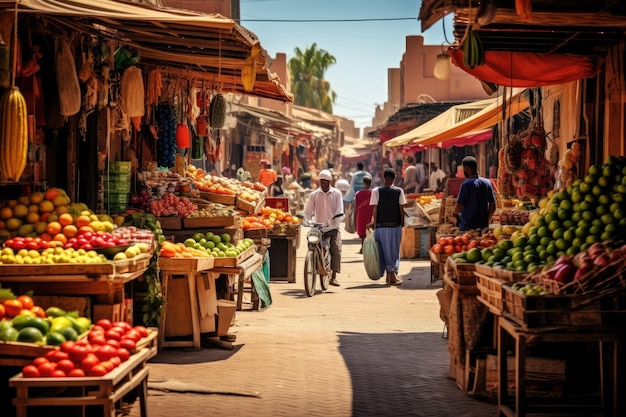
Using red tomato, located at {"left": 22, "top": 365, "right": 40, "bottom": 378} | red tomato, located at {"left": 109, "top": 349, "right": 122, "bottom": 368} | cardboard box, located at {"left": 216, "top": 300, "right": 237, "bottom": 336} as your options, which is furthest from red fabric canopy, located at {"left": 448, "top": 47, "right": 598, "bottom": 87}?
red tomato, located at {"left": 22, "top": 365, "right": 40, "bottom": 378}

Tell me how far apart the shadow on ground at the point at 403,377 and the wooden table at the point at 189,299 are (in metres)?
1.48

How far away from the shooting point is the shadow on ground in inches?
284

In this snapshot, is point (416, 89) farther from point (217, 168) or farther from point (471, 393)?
point (471, 393)

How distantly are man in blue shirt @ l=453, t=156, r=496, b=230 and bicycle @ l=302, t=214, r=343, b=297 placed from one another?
277cm

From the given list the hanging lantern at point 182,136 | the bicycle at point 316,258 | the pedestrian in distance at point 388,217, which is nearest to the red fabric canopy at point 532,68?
the bicycle at point 316,258

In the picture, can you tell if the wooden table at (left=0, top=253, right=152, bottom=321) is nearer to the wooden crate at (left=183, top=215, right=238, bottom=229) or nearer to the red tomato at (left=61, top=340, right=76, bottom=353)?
the red tomato at (left=61, top=340, right=76, bottom=353)

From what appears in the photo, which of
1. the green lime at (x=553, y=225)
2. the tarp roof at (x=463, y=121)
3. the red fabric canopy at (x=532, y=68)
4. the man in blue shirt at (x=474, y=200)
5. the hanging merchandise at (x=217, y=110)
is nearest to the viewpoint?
the green lime at (x=553, y=225)

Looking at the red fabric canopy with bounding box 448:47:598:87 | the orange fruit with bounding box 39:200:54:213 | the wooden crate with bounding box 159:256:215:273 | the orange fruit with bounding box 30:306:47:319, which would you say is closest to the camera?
the orange fruit with bounding box 30:306:47:319

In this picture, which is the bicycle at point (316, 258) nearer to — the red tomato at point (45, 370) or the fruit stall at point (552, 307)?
the fruit stall at point (552, 307)

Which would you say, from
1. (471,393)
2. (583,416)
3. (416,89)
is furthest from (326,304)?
(416,89)

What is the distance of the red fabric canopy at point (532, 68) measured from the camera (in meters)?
9.95

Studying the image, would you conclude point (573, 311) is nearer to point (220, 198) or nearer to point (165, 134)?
point (165, 134)

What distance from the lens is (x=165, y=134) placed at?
13.3m

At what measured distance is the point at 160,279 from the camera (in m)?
9.65
